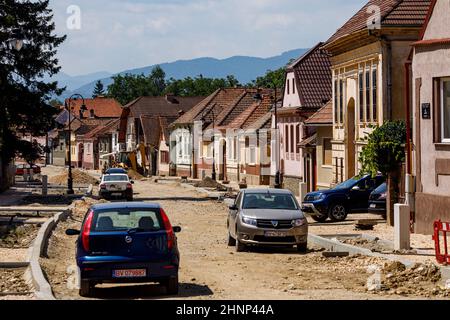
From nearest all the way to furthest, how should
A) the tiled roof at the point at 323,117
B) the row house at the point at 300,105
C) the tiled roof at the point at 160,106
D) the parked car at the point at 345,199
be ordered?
the parked car at the point at 345,199
the tiled roof at the point at 323,117
the row house at the point at 300,105
the tiled roof at the point at 160,106

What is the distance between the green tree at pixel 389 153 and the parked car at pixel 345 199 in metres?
3.16

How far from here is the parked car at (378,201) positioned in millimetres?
32062

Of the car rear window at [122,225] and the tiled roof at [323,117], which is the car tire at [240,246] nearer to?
the car rear window at [122,225]

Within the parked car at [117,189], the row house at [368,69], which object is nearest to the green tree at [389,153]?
the row house at [368,69]

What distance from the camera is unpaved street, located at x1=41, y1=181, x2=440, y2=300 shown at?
15828 millimetres

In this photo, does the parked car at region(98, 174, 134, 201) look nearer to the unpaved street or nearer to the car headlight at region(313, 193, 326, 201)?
the car headlight at region(313, 193, 326, 201)

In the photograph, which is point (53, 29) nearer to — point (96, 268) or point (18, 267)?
point (18, 267)

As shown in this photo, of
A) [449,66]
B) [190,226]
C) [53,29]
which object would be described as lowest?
[190,226]

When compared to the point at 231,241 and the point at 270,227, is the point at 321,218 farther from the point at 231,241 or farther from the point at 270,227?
the point at 270,227

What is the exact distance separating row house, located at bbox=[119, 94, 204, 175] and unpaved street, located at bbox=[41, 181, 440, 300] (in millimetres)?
80065

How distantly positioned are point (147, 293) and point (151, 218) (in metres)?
1.22

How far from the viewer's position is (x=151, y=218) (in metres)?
16.2

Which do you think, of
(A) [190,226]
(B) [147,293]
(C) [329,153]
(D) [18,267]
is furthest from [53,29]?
(B) [147,293]
